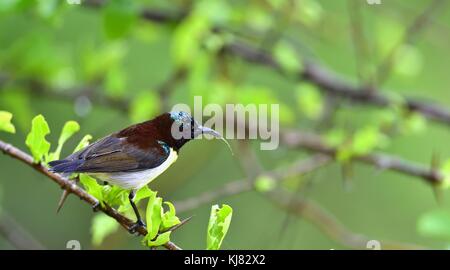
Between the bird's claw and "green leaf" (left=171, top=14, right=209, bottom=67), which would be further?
"green leaf" (left=171, top=14, right=209, bottom=67)

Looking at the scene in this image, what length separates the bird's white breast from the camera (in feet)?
4.74

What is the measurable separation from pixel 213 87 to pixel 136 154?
1.78 metres

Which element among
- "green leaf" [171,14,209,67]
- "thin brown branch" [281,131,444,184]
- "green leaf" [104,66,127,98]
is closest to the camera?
"thin brown branch" [281,131,444,184]

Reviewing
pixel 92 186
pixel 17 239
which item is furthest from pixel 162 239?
pixel 17 239

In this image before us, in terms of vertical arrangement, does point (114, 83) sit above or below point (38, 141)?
below

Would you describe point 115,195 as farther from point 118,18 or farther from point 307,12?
point 307,12

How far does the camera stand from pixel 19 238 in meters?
3.07

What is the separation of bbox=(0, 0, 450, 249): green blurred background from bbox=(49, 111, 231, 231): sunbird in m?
0.67

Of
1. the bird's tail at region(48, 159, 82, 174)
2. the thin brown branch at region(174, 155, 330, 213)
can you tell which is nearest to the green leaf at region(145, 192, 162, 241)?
the bird's tail at region(48, 159, 82, 174)

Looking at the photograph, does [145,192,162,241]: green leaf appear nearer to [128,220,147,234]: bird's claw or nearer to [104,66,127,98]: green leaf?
[128,220,147,234]: bird's claw

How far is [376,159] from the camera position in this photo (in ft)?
9.49

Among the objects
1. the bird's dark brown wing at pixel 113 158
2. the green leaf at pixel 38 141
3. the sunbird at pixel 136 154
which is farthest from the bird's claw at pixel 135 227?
the green leaf at pixel 38 141
